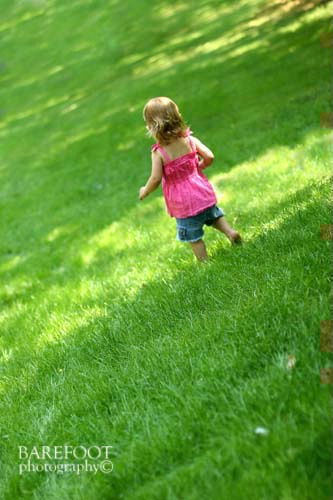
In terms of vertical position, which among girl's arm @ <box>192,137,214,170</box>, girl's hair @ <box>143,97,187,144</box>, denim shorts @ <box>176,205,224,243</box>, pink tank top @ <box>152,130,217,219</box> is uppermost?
girl's hair @ <box>143,97,187,144</box>

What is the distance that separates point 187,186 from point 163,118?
0.64 metres

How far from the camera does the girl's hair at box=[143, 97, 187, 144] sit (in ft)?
16.0

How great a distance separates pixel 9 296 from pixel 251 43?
36.5 feet

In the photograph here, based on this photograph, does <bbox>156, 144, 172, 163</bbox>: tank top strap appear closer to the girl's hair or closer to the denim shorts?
the girl's hair

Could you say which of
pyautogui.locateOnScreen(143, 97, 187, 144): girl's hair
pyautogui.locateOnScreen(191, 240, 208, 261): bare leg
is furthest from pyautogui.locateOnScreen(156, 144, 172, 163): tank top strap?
pyautogui.locateOnScreen(191, 240, 208, 261): bare leg

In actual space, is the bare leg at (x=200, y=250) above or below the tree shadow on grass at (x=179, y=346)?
above

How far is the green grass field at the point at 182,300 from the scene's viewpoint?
9.12 feet

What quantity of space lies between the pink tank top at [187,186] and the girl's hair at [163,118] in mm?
187

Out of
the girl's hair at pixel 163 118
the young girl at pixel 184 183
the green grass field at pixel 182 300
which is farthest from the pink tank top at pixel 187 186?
the green grass field at pixel 182 300

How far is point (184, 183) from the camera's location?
17.0 ft

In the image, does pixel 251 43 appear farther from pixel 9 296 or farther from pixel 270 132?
pixel 9 296

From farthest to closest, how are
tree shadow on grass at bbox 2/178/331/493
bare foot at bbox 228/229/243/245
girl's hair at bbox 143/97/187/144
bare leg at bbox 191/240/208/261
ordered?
bare leg at bbox 191/240/208/261 < bare foot at bbox 228/229/243/245 < girl's hair at bbox 143/97/187/144 < tree shadow on grass at bbox 2/178/331/493

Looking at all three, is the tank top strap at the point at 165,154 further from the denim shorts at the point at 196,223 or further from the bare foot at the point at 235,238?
the bare foot at the point at 235,238

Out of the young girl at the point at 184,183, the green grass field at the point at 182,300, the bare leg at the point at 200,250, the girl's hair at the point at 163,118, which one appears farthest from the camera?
the bare leg at the point at 200,250
